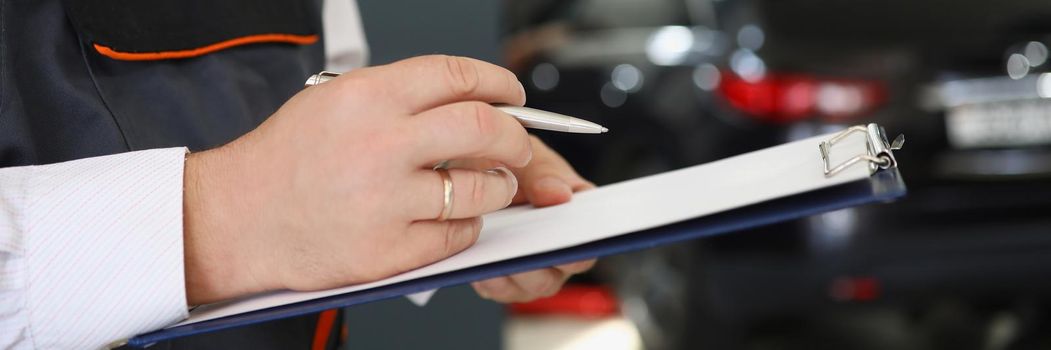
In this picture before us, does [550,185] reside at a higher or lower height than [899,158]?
higher

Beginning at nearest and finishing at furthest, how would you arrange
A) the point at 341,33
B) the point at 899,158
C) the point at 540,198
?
the point at 540,198
the point at 341,33
the point at 899,158

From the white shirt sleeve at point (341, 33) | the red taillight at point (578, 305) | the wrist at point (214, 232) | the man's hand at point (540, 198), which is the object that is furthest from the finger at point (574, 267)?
the red taillight at point (578, 305)

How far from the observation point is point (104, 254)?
0.66 m

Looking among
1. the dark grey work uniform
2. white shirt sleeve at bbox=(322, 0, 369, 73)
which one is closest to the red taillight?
white shirt sleeve at bbox=(322, 0, 369, 73)

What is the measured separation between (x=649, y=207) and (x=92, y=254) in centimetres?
34

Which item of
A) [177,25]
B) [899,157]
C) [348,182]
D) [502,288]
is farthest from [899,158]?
[348,182]

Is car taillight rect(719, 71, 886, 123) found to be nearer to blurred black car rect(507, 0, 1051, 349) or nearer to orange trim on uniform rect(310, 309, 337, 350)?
blurred black car rect(507, 0, 1051, 349)

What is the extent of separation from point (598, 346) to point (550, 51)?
926 millimetres

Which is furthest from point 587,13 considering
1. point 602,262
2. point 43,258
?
point 43,258

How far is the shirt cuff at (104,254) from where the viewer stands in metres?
0.65

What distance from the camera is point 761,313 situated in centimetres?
263

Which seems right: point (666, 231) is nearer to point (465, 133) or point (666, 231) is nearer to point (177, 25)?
point (465, 133)

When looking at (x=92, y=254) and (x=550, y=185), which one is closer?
(x=92, y=254)

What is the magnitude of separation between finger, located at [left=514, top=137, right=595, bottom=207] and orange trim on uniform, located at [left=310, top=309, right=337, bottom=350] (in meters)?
0.19
